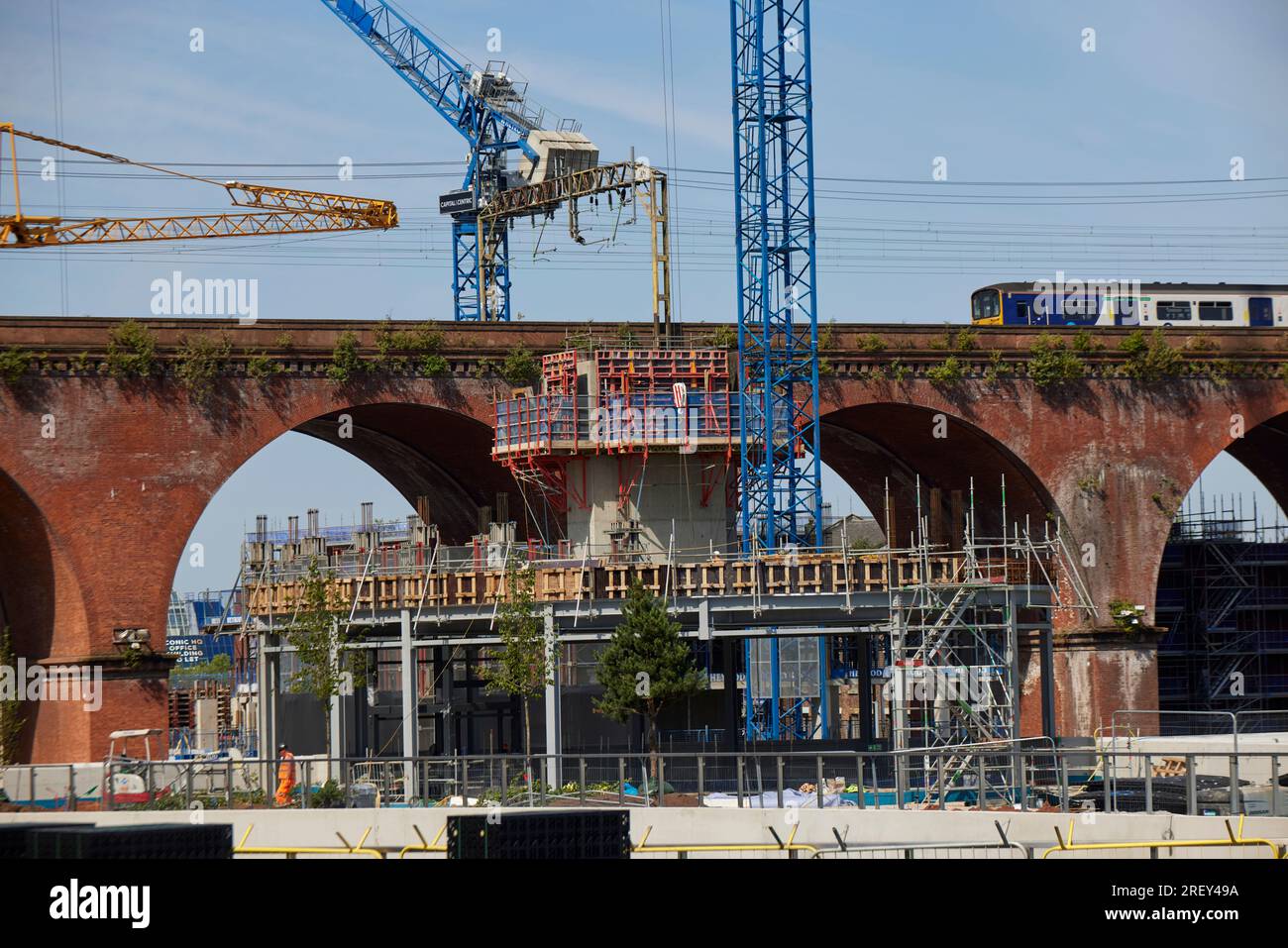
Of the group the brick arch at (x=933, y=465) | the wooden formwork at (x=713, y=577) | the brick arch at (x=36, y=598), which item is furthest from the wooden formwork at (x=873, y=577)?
the brick arch at (x=36, y=598)

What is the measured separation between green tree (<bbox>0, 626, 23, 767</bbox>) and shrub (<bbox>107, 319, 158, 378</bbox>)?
823 centimetres

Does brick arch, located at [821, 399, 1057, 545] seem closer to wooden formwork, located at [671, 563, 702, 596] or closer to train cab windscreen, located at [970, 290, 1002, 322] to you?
train cab windscreen, located at [970, 290, 1002, 322]

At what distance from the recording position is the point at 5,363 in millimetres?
52438

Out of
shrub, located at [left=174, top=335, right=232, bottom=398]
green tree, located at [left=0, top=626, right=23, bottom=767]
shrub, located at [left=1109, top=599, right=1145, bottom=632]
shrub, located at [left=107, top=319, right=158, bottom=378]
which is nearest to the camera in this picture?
green tree, located at [left=0, top=626, right=23, bottom=767]

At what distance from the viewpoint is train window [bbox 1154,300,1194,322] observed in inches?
2766

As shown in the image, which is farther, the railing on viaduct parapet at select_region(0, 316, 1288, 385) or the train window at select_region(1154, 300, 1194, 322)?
the train window at select_region(1154, 300, 1194, 322)

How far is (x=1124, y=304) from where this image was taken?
69625 mm

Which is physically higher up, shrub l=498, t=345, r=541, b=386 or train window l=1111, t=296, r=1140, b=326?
train window l=1111, t=296, r=1140, b=326

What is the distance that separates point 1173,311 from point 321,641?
37.2 meters

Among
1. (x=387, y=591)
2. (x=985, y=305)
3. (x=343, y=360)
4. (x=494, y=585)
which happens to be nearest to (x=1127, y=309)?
(x=985, y=305)

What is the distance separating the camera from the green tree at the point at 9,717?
1969 inches

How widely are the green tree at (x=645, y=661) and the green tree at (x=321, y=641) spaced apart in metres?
7.49

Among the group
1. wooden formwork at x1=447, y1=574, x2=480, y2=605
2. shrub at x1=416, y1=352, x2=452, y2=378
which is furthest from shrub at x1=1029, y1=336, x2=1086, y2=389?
wooden formwork at x1=447, y1=574, x2=480, y2=605
